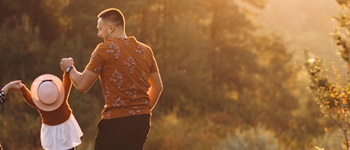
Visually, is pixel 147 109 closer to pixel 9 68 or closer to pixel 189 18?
pixel 9 68

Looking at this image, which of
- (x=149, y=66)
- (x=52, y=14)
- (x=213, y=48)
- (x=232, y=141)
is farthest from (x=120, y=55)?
(x=213, y=48)

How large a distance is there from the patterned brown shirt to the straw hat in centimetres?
104

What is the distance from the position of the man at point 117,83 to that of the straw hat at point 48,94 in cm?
91

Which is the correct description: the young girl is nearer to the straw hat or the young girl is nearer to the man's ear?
the straw hat

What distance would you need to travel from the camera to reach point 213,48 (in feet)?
110

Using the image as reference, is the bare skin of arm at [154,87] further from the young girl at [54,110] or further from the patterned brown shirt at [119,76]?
the young girl at [54,110]

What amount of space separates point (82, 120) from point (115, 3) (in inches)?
313

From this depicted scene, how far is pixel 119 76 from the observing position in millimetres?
4703

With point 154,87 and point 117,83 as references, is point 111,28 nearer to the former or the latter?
point 117,83

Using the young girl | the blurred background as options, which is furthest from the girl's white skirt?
the blurred background

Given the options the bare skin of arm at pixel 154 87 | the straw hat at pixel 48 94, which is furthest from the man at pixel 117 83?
the straw hat at pixel 48 94

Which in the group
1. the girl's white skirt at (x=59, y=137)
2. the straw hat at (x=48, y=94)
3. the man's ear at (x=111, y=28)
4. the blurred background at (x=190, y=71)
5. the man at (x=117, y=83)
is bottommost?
the blurred background at (x=190, y=71)

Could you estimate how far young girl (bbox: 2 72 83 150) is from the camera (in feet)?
18.7

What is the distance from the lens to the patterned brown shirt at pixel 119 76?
4.68 meters
